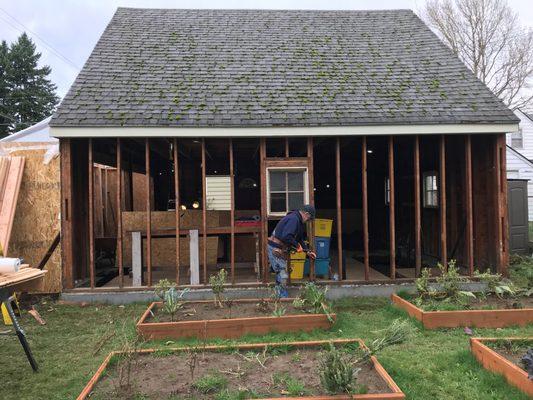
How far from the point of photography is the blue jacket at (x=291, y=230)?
21.5 ft

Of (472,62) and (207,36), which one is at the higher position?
(472,62)

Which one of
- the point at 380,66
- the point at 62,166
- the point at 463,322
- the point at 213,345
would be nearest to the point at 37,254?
the point at 62,166

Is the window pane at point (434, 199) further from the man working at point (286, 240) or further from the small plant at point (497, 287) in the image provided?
the man working at point (286, 240)

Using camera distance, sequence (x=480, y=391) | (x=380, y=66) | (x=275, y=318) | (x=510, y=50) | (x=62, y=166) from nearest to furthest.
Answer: (x=480, y=391), (x=275, y=318), (x=62, y=166), (x=380, y=66), (x=510, y=50)

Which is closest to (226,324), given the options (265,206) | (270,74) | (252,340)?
(252,340)

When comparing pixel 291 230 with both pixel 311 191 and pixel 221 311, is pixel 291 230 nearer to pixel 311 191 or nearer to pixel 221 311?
pixel 311 191

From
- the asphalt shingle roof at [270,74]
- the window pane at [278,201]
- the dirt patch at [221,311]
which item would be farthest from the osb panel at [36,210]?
the window pane at [278,201]

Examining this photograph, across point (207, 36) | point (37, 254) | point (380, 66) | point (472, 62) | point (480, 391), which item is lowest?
point (480, 391)

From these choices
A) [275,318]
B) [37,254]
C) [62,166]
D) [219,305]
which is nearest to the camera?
[275,318]

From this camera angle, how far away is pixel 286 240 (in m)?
6.59

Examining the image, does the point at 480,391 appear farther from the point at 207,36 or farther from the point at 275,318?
the point at 207,36

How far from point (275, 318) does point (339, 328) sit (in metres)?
0.90

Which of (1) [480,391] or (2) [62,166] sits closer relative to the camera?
(1) [480,391]

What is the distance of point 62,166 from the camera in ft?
24.0
